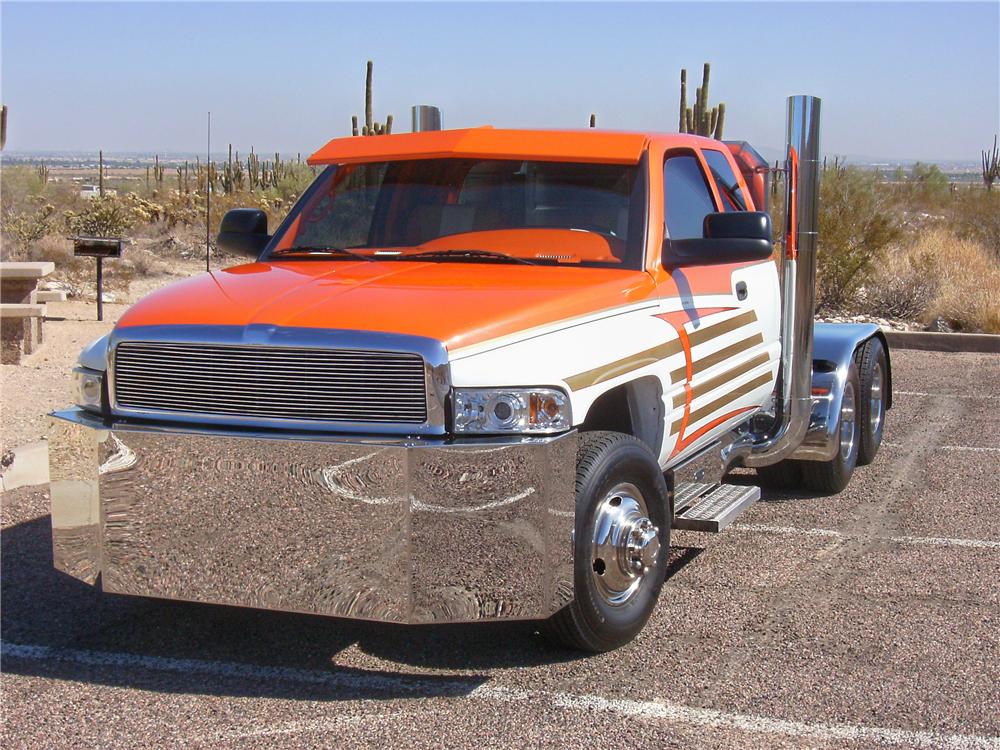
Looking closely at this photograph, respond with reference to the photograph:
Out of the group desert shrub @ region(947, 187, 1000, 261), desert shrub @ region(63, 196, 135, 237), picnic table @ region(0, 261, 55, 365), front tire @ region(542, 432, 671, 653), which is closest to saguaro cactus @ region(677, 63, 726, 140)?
desert shrub @ region(947, 187, 1000, 261)

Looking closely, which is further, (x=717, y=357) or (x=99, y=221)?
(x=99, y=221)

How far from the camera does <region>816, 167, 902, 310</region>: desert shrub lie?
1733 centimetres

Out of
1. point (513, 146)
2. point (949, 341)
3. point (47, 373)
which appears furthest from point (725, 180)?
point (949, 341)

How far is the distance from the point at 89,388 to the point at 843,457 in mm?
4743

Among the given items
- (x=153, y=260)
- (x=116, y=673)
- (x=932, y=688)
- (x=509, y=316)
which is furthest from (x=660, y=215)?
(x=153, y=260)

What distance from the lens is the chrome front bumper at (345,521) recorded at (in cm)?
415

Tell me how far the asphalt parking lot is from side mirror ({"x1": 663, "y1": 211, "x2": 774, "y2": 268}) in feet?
4.89

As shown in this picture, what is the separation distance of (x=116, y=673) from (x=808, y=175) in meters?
4.37

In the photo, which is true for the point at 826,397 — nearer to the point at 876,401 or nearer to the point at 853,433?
the point at 853,433

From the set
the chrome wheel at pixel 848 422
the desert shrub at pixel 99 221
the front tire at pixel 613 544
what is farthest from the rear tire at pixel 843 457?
the desert shrub at pixel 99 221

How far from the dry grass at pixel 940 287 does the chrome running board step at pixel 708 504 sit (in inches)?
414

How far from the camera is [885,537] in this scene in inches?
267

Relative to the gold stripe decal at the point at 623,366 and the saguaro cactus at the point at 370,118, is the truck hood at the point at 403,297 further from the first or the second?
the saguaro cactus at the point at 370,118

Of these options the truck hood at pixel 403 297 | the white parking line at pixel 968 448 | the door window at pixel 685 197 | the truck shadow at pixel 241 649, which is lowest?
the truck shadow at pixel 241 649
